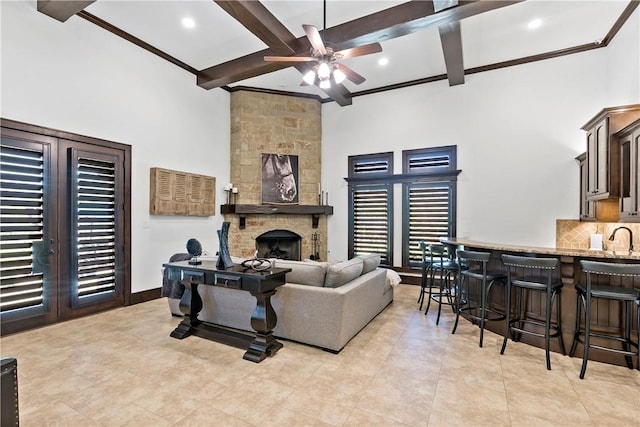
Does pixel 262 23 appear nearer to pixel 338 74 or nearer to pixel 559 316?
pixel 338 74

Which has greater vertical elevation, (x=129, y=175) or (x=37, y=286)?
(x=129, y=175)

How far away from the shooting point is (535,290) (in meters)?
3.23

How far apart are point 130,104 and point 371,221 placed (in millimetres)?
4872

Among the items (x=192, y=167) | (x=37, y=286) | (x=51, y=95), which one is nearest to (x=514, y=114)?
(x=192, y=167)

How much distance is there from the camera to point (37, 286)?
368 centimetres

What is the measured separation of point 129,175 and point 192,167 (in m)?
1.23

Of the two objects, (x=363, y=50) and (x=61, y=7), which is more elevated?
(x=61, y=7)

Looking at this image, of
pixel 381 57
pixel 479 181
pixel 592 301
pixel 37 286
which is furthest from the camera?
pixel 479 181

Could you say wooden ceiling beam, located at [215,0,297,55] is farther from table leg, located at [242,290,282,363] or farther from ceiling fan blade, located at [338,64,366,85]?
table leg, located at [242,290,282,363]

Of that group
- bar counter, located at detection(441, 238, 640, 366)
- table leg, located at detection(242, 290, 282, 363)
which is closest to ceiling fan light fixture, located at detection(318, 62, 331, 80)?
table leg, located at detection(242, 290, 282, 363)

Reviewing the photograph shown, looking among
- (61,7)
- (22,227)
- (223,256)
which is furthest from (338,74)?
(22,227)

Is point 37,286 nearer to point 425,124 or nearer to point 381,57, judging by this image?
point 381,57

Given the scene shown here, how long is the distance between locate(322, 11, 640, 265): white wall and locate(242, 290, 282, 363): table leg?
3.94 m

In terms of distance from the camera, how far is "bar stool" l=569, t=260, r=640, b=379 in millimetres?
2512
